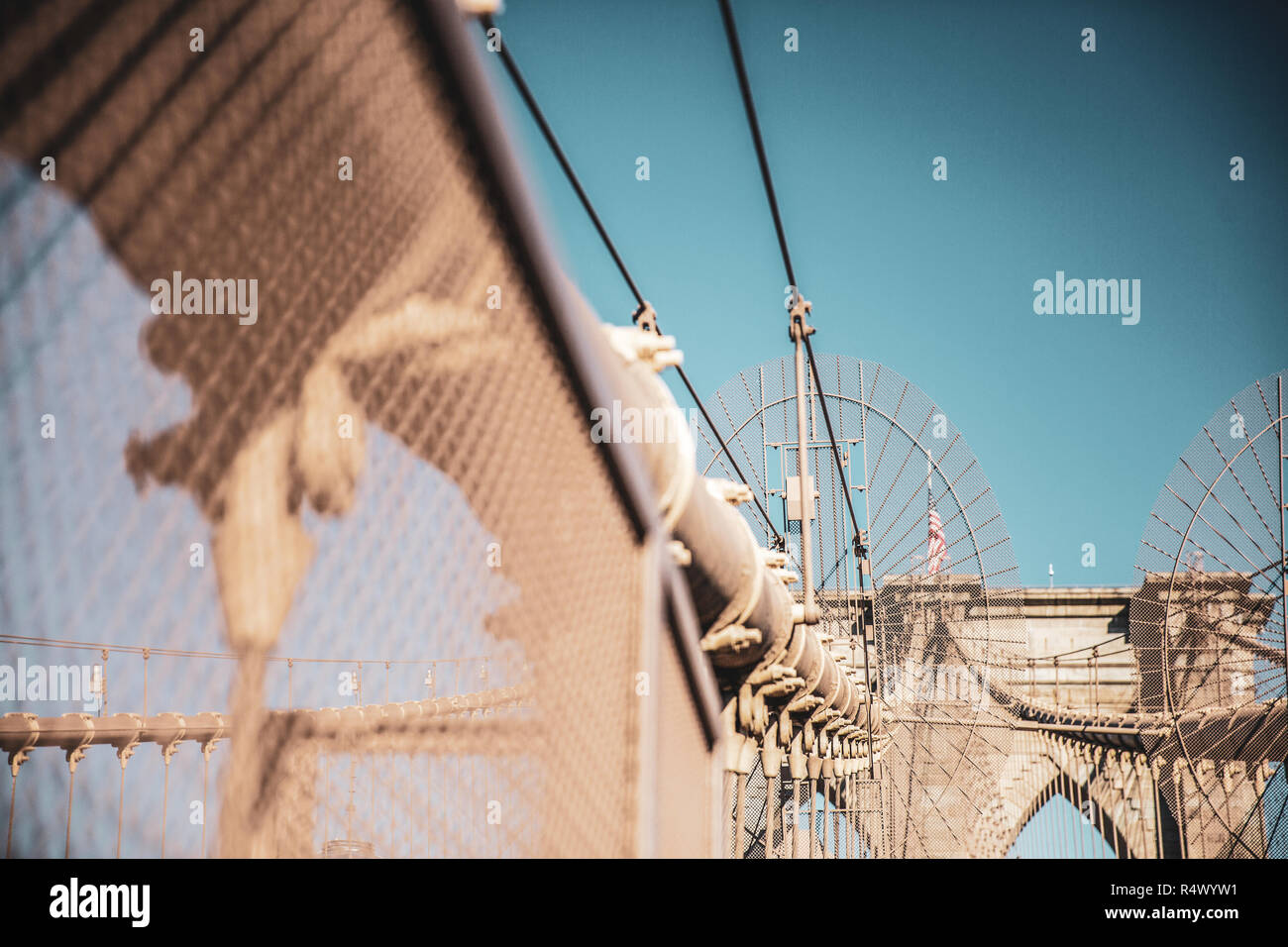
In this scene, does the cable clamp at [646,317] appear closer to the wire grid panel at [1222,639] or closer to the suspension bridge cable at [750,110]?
the suspension bridge cable at [750,110]

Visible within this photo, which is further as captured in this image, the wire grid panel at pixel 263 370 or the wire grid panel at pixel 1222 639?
the wire grid panel at pixel 1222 639

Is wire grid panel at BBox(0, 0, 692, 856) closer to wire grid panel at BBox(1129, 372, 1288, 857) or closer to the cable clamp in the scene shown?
the cable clamp

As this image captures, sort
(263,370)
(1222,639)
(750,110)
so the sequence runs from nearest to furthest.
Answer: (263,370)
(750,110)
(1222,639)

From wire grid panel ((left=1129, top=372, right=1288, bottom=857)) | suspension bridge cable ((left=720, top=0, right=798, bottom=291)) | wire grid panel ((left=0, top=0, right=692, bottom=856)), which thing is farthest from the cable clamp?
wire grid panel ((left=1129, top=372, right=1288, bottom=857))

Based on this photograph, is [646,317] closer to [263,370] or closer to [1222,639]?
[263,370]

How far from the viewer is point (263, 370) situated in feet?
3.44

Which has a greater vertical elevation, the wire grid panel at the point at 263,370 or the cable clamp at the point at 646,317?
the cable clamp at the point at 646,317

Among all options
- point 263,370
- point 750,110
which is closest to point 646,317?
point 750,110

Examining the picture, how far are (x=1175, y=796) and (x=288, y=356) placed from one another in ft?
73.0

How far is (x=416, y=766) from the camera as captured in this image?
1619 millimetres

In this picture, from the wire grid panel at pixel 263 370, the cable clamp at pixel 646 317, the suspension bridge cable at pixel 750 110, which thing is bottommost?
the wire grid panel at pixel 263 370

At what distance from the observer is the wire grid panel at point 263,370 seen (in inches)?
31.6

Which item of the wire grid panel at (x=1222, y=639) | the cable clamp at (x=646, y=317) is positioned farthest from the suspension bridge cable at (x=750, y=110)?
the wire grid panel at (x=1222, y=639)
